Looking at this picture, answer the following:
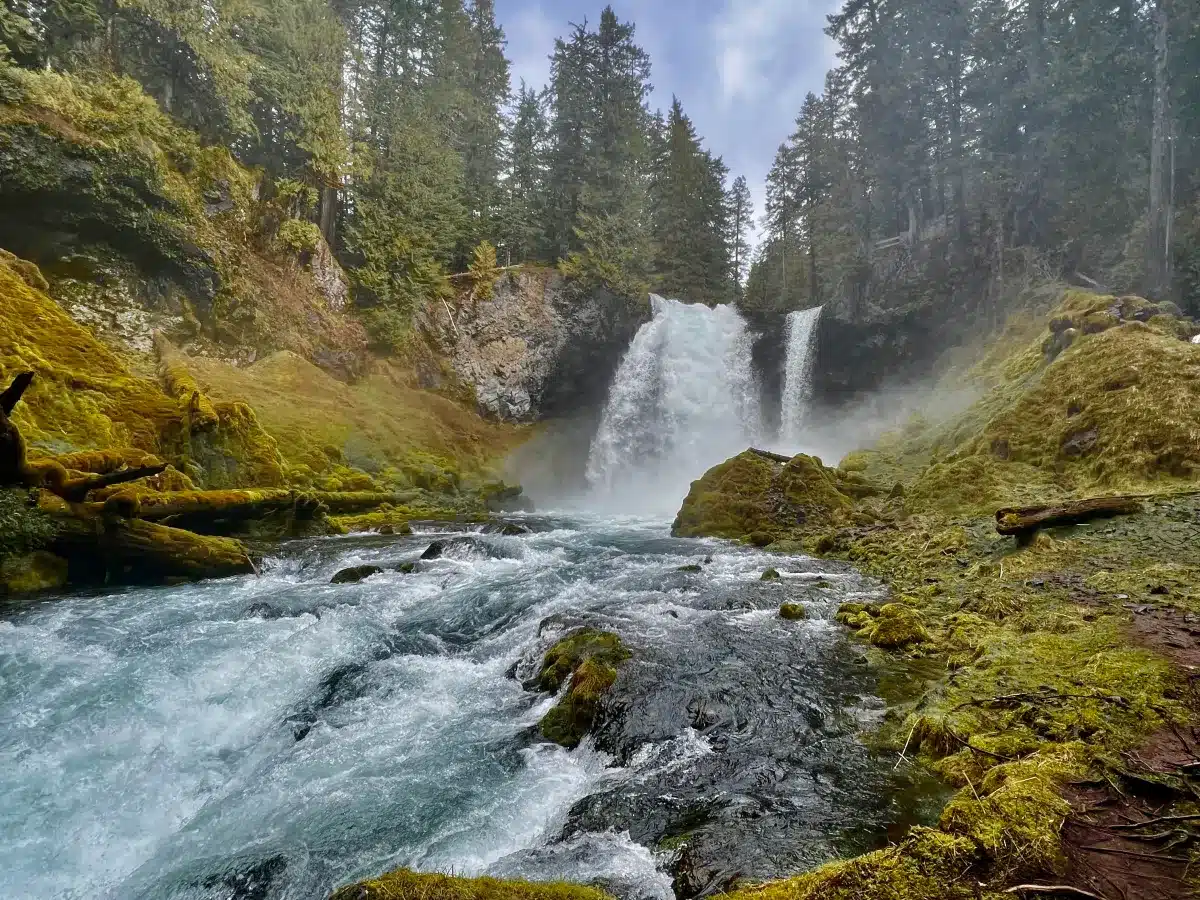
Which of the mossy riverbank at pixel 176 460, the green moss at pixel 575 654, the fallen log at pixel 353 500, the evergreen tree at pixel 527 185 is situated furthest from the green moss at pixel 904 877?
the evergreen tree at pixel 527 185

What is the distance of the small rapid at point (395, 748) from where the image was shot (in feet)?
11.8

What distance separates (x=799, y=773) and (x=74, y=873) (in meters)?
4.86

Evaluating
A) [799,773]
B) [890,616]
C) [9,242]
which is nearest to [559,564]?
[890,616]

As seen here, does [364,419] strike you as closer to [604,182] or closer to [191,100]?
[191,100]

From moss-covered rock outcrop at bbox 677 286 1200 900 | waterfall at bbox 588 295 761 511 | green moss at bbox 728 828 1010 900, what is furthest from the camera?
waterfall at bbox 588 295 761 511

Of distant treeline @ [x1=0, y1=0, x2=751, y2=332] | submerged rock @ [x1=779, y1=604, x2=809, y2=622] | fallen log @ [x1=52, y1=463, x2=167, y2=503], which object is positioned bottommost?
submerged rock @ [x1=779, y1=604, x2=809, y2=622]

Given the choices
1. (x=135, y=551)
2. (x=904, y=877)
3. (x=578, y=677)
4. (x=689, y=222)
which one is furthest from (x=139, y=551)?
(x=689, y=222)

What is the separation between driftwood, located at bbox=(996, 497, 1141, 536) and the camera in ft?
29.4

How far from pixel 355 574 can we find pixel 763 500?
10.2 metres

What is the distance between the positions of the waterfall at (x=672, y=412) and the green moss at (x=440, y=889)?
25844 millimetres

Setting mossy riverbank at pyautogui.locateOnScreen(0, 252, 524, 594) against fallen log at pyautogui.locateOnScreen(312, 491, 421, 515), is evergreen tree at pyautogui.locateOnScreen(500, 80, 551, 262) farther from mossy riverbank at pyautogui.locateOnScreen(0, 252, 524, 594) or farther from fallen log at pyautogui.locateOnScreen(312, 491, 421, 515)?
fallen log at pyautogui.locateOnScreen(312, 491, 421, 515)

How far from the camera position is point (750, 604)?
821 cm

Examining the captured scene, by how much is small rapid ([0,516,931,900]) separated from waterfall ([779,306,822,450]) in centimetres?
2176

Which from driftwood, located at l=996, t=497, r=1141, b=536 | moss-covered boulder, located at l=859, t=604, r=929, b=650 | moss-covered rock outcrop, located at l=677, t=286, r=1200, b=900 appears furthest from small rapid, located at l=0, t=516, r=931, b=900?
driftwood, located at l=996, t=497, r=1141, b=536
